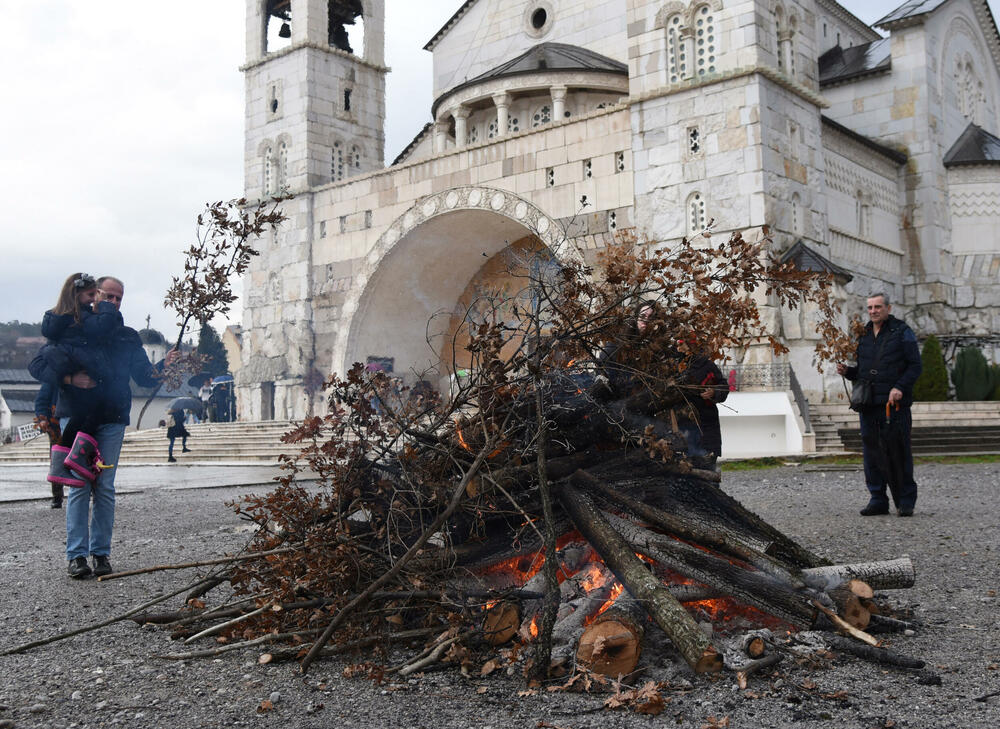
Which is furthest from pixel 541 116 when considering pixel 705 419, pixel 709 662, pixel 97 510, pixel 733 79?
pixel 709 662

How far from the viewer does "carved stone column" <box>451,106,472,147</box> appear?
984 inches

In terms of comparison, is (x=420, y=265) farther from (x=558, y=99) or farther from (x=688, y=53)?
(x=688, y=53)

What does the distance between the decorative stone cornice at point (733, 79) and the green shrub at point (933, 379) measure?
661cm

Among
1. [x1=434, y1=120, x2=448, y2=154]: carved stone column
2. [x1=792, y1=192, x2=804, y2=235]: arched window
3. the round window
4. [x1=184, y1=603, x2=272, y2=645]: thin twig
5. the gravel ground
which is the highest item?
the round window

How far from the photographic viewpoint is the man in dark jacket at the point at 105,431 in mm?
5715

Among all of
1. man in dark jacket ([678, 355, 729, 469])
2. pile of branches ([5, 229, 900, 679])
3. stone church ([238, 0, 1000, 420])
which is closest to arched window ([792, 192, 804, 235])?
stone church ([238, 0, 1000, 420])

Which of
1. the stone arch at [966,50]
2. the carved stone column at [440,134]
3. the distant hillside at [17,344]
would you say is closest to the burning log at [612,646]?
A: the carved stone column at [440,134]

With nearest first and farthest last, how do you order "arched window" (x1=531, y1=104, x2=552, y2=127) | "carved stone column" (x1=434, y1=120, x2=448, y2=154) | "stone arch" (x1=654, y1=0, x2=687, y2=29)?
"stone arch" (x1=654, y1=0, x2=687, y2=29)
"arched window" (x1=531, y1=104, x2=552, y2=127)
"carved stone column" (x1=434, y1=120, x2=448, y2=154)

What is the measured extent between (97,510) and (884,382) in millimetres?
6163

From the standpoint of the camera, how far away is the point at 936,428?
16.4m

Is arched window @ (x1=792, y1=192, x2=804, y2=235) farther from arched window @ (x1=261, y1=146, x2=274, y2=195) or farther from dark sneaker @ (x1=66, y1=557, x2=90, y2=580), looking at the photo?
dark sneaker @ (x1=66, y1=557, x2=90, y2=580)

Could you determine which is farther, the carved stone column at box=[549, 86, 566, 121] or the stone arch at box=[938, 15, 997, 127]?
the stone arch at box=[938, 15, 997, 127]

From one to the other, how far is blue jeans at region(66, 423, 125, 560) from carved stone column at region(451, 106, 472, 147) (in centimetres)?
2015

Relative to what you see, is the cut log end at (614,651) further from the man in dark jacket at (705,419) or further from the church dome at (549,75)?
the church dome at (549,75)
